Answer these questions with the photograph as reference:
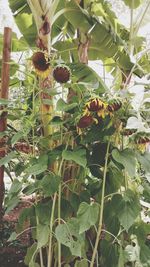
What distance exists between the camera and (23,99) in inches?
57.0

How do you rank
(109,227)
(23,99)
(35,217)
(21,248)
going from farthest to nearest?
(21,248) < (23,99) < (35,217) < (109,227)

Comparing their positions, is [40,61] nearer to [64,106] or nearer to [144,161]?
[64,106]

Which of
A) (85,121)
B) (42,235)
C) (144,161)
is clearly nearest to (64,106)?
(85,121)

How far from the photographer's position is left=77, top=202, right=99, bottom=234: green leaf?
3.45ft

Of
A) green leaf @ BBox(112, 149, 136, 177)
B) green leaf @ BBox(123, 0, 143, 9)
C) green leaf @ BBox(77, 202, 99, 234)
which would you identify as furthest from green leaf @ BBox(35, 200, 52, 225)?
green leaf @ BBox(123, 0, 143, 9)

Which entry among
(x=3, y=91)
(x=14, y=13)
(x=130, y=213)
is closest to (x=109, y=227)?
(x=130, y=213)

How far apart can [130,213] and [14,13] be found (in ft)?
5.01

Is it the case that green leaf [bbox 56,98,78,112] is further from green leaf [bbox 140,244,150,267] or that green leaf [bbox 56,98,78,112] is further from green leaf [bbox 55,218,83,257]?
green leaf [bbox 140,244,150,267]

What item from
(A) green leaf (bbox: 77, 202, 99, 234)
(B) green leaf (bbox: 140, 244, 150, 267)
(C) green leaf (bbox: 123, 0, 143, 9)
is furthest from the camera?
(C) green leaf (bbox: 123, 0, 143, 9)

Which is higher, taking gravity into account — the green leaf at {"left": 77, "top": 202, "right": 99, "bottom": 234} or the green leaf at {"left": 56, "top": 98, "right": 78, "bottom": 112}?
the green leaf at {"left": 56, "top": 98, "right": 78, "bottom": 112}

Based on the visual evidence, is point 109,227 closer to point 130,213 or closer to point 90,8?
point 130,213

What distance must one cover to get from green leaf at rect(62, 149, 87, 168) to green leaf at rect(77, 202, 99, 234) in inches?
5.5

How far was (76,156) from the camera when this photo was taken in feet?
3.59

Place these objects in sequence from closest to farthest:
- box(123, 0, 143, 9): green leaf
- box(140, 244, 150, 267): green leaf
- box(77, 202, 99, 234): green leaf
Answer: box(77, 202, 99, 234): green leaf
box(140, 244, 150, 267): green leaf
box(123, 0, 143, 9): green leaf
